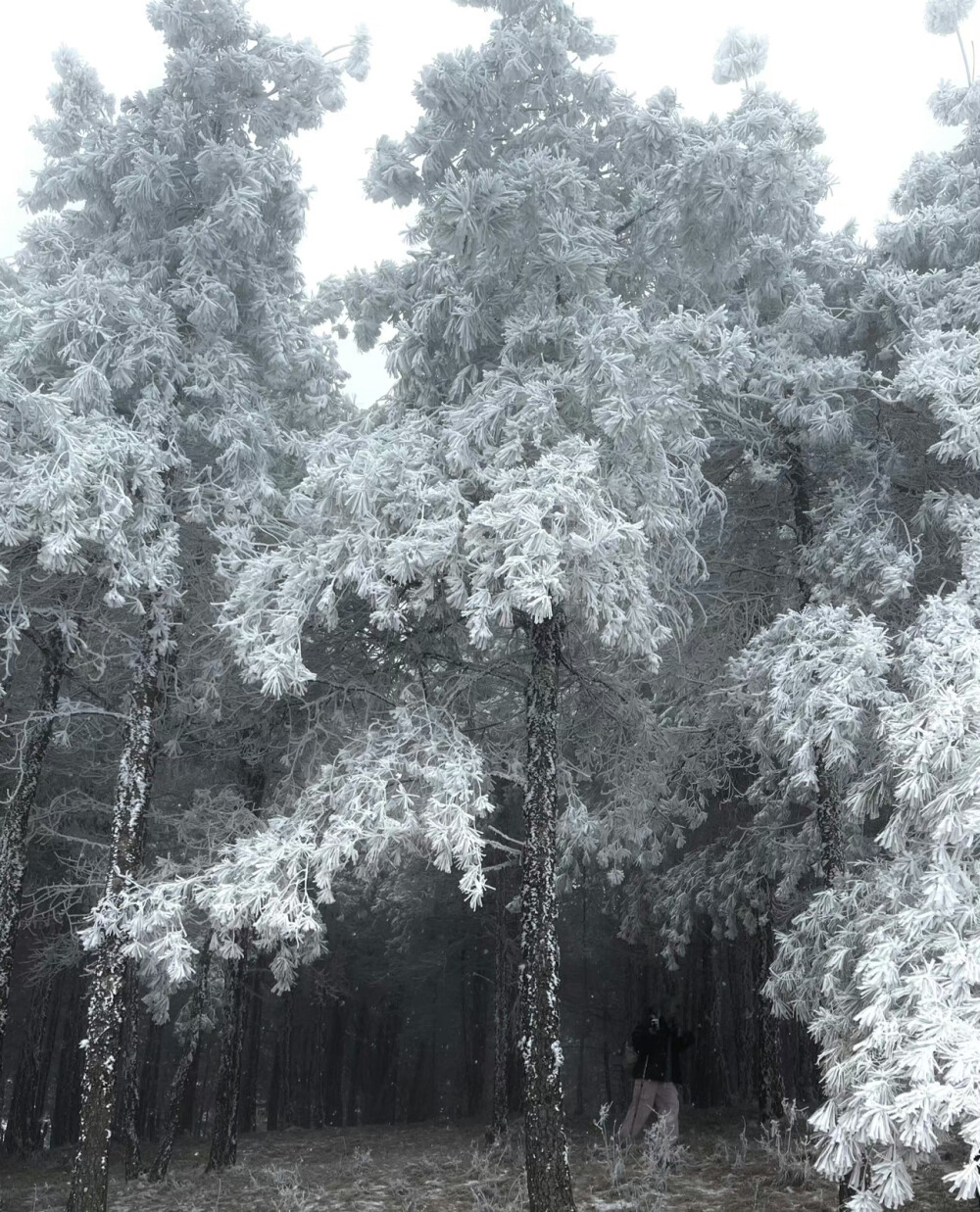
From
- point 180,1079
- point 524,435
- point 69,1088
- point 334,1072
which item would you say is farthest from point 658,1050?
point 334,1072

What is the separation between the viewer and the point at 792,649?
7871mm

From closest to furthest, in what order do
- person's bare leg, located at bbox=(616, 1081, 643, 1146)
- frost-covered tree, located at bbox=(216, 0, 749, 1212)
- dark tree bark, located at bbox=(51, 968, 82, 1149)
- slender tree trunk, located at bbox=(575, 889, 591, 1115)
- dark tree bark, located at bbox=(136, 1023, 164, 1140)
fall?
frost-covered tree, located at bbox=(216, 0, 749, 1212)
person's bare leg, located at bbox=(616, 1081, 643, 1146)
dark tree bark, located at bbox=(51, 968, 82, 1149)
slender tree trunk, located at bbox=(575, 889, 591, 1115)
dark tree bark, located at bbox=(136, 1023, 164, 1140)

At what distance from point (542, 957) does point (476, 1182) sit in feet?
12.2

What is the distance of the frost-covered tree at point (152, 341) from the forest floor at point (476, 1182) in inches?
102

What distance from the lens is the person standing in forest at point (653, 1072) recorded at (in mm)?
11211

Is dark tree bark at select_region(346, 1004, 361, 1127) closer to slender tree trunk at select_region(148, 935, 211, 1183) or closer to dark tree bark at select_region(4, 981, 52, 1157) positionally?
dark tree bark at select_region(4, 981, 52, 1157)

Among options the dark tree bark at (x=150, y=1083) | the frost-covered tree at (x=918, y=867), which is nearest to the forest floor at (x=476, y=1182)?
the frost-covered tree at (x=918, y=867)

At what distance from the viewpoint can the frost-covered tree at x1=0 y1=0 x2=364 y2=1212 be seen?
26.5 ft

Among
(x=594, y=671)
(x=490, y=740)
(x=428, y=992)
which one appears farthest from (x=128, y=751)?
(x=428, y=992)

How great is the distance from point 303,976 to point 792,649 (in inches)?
703

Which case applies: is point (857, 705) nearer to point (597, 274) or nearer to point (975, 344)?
point (975, 344)

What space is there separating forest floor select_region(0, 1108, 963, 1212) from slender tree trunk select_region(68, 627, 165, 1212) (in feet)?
6.09

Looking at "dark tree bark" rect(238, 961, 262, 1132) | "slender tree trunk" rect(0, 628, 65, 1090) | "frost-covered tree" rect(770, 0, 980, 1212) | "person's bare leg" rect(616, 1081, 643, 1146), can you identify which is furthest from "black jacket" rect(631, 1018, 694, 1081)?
"dark tree bark" rect(238, 961, 262, 1132)

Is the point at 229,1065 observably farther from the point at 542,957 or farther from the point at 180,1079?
the point at 542,957
